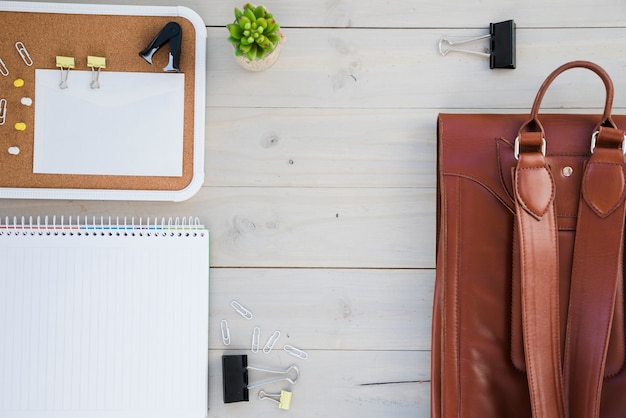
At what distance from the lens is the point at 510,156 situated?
78cm

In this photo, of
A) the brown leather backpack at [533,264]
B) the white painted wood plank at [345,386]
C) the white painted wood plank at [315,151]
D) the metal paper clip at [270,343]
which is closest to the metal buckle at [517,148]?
the brown leather backpack at [533,264]

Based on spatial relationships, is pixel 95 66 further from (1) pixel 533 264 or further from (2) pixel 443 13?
(1) pixel 533 264

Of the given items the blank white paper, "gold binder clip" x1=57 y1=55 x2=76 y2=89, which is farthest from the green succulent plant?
"gold binder clip" x1=57 y1=55 x2=76 y2=89

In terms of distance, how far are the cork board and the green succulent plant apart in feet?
0.41

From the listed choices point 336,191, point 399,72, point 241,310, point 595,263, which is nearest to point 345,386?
point 241,310

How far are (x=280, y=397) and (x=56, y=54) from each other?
667mm

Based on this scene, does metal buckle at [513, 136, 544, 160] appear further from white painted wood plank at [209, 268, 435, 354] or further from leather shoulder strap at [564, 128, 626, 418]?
white painted wood plank at [209, 268, 435, 354]

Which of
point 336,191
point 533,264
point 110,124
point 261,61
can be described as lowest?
point 533,264

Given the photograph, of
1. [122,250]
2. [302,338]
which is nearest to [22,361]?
[122,250]

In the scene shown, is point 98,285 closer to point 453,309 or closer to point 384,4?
point 453,309

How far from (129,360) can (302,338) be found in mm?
281

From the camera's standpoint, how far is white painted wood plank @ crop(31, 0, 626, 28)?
885 mm

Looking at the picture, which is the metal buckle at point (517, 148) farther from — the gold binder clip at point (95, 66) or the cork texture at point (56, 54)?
the gold binder clip at point (95, 66)

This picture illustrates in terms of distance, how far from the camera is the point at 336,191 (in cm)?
Result: 88
